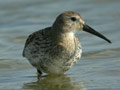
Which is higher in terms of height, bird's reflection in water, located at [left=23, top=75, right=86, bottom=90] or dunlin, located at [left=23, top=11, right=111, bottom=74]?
dunlin, located at [left=23, top=11, right=111, bottom=74]

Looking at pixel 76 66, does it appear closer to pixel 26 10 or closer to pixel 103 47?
pixel 103 47

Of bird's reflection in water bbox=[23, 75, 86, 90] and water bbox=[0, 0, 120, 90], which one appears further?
water bbox=[0, 0, 120, 90]

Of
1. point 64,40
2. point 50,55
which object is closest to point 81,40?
point 64,40

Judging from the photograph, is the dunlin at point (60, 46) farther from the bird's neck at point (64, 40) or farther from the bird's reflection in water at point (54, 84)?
the bird's reflection in water at point (54, 84)

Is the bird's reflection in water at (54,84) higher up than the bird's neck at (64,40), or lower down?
lower down

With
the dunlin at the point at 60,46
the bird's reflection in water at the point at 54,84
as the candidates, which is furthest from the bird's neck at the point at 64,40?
the bird's reflection in water at the point at 54,84

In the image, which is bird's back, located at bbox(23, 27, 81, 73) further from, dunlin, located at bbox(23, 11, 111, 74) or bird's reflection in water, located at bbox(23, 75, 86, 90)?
bird's reflection in water, located at bbox(23, 75, 86, 90)

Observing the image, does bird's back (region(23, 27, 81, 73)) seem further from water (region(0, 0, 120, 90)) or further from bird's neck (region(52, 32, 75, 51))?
water (region(0, 0, 120, 90))

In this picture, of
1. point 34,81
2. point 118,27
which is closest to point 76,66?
point 34,81

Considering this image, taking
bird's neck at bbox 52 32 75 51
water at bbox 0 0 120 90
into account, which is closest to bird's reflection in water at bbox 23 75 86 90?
water at bbox 0 0 120 90

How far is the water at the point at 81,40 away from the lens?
8094mm

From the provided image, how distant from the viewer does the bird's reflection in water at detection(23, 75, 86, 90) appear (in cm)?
789

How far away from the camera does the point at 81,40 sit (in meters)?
10.9

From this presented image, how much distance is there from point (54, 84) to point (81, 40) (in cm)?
296
